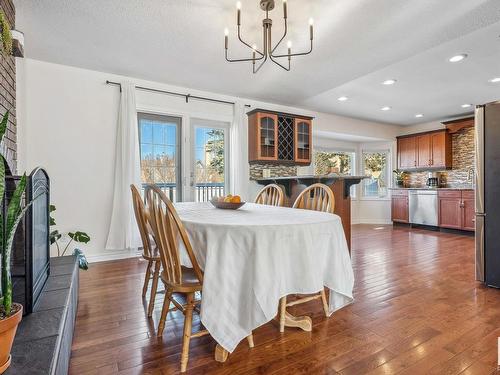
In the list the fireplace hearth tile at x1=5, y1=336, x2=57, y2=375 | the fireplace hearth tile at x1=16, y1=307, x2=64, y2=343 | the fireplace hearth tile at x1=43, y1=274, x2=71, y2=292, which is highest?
the fireplace hearth tile at x1=43, y1=274, x2=71, y2=292

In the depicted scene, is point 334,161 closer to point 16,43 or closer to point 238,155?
point 238,155

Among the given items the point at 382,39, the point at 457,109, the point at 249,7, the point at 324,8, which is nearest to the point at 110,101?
the point at 249,7

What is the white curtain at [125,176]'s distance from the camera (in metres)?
3.79

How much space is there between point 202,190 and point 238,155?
0.81 metres

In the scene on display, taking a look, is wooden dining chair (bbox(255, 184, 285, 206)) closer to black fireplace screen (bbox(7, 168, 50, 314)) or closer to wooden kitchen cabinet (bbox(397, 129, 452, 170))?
black fireplace screen (bbox(7, 168, 50, 314))

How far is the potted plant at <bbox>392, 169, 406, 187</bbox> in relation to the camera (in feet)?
23.3

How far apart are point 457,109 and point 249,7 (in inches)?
208

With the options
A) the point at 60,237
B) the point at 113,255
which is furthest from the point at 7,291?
the point at 113,255

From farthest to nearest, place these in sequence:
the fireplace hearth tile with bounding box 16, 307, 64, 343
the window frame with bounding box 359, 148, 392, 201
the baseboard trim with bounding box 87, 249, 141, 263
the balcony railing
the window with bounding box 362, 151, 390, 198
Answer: the window with bounding box 362, 151, 390, 198
the window frame with bounding box 359, 148, 392, 201
the balcony railing
the baseboard trim with bounding box 87, 249, 141, 263
the fireplace hearth tile with bounding box 16, 307, 64, 343

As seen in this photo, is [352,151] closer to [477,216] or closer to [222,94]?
[222,94]

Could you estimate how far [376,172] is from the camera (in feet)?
24.8

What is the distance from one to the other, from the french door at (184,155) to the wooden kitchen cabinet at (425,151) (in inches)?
Result: 184

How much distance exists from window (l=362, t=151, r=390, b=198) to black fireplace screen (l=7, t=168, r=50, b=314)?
714cm

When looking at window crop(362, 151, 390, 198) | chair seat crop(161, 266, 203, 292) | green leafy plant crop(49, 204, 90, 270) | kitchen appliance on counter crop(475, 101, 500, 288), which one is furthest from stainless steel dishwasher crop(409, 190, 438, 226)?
green leafy plant crop(49, 204, 90, 270)
